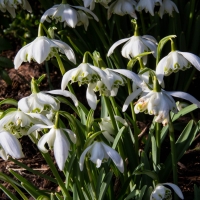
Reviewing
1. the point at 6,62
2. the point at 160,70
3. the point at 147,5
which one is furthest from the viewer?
the point at 6,62

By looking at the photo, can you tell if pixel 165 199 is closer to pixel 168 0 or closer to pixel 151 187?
pixel 151 187

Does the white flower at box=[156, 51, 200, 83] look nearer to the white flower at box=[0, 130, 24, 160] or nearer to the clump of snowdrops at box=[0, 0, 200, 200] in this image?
the clump of snowdrops at box=[0, 0, 200, 200]

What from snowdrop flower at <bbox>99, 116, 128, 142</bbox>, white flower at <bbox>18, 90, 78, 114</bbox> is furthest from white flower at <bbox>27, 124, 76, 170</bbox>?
snowdrop flower at <bbox>99, 116, 128, 142</bbox>

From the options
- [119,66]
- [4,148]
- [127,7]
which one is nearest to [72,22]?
[127,7]

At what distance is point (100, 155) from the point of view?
1.84 m

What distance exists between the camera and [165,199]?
2.05 m

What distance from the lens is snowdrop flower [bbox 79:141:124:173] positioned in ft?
6.03

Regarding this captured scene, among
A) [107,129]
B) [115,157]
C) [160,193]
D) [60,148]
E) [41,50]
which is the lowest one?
[160,193]

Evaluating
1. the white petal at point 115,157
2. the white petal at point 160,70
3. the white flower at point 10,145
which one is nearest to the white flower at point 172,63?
the white petal at point 160,70

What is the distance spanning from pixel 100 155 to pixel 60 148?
0.17m

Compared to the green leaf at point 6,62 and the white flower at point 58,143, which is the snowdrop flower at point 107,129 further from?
the green leaf at point 6,62

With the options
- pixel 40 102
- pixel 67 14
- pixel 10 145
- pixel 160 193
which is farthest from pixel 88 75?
pixel 67 14

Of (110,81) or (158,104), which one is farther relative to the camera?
(110,81)

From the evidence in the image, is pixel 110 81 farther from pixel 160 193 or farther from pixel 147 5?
pixel 147 5
